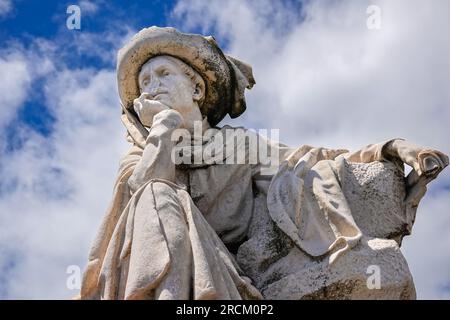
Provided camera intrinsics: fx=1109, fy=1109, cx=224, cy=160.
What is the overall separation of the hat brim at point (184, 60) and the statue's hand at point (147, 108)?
1.52ft

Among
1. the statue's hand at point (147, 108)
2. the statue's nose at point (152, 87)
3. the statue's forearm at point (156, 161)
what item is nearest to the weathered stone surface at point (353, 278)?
the statue's forearm at point (156, 161)

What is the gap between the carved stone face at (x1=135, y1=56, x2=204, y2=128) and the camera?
349 inches

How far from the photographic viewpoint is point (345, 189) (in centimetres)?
832

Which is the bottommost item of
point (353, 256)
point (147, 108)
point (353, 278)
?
point (353, 278)

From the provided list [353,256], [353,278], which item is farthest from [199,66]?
[353,278]

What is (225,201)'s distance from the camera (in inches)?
336

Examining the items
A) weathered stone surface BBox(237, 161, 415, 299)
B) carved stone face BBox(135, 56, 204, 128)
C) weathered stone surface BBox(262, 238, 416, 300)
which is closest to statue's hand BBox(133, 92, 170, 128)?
carved stone face BBox(135, 56, 204, 128)

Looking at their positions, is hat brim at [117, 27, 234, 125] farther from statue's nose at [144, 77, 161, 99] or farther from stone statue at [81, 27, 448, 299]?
statue's nose at [144, 77, 161, 99]

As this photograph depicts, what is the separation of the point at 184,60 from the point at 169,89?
39 centimetres

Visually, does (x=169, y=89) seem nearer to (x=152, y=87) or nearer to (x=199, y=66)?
(x=152, y=87)

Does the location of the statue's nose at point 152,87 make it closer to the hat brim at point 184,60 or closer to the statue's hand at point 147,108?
the statue's hand at point 147,108

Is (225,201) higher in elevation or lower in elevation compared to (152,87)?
lower
